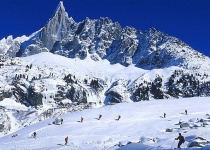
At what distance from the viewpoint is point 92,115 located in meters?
96.8

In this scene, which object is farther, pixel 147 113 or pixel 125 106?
pixel 125 106

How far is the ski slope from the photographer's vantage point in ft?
208

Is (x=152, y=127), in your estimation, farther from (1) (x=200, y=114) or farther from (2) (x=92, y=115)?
(2) (x=92, y=115)

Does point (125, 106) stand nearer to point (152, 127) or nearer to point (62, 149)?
point (152, 127)

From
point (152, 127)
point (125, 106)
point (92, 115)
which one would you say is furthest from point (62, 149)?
point (125, 106)

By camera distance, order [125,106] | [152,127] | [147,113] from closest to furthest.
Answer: [152,127] → [147,113] → [125,106]

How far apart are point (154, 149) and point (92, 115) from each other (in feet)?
180

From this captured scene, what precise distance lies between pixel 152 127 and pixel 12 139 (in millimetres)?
26897

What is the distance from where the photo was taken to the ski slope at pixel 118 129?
63.4 metres

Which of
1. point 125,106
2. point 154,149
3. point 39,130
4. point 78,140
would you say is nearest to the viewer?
point 154,149

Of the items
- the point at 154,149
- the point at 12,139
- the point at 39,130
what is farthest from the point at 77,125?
the point at 154,149

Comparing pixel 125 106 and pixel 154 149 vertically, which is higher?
pixel 125 106

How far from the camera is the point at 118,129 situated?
7719cm

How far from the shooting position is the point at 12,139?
7912cm
